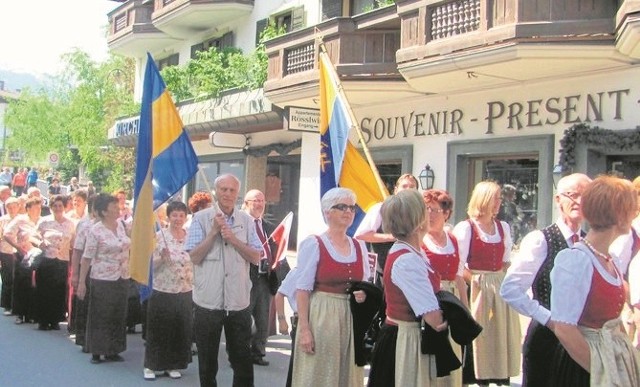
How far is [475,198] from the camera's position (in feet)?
21.5

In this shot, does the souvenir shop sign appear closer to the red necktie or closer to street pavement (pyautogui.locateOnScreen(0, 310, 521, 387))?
street pavement (pyautogui.locateOnScreen(0, 310, 521, 387))

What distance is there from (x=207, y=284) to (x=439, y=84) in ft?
25.1

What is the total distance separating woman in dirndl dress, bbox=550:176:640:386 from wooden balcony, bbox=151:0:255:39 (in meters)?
18.2

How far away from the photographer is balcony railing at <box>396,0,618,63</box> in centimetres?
1023

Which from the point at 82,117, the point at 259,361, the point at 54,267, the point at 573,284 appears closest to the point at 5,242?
the point at 54,267

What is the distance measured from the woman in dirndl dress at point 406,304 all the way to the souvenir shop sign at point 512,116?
286 inches

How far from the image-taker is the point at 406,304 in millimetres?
4281

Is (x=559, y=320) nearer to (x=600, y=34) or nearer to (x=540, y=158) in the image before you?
(x=600, y=34)

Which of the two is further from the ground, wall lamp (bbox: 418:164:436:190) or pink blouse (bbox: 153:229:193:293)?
wall lamp (bbox: 418:164:436:190)

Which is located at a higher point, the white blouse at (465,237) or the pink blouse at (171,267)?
the white blouse at (465,237)

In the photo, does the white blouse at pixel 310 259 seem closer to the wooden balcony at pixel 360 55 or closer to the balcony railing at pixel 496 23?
the balcony railing at pixel 496 23

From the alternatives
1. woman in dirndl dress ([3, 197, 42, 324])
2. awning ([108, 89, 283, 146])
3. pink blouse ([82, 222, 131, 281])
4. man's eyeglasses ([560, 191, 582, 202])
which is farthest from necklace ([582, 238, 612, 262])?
awning ([108, 89, 283, 146])

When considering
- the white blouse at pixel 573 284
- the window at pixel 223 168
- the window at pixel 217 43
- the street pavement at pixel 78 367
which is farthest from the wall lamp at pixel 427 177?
the white blouse at pixel 573 284

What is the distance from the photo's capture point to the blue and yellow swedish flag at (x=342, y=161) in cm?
651
